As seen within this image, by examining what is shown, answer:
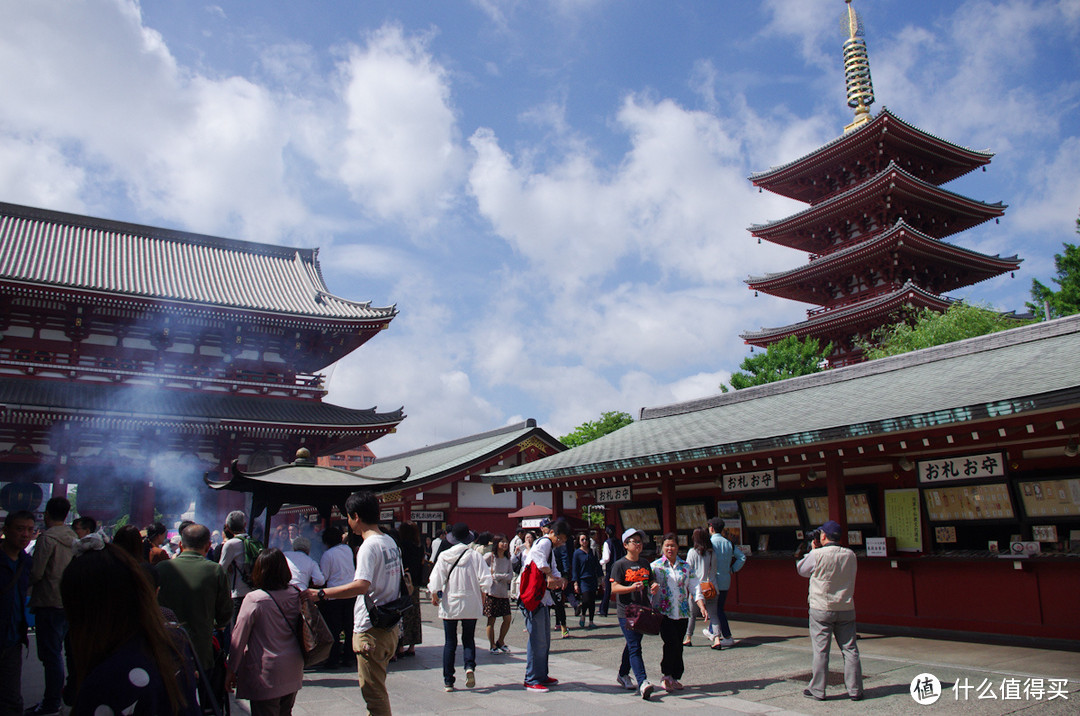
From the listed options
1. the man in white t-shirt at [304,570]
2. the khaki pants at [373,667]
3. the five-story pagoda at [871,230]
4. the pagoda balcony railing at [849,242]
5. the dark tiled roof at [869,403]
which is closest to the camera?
the khaki pants at [373,667]

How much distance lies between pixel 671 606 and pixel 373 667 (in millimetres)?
3170

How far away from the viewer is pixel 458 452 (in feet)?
92.3

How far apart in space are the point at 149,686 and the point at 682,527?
43.2 ft

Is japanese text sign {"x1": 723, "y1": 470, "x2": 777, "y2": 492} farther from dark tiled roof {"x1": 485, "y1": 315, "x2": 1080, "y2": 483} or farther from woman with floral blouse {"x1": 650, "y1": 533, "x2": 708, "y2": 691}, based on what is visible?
woman with floral blouse {"x1": 650, "y1": 533, "x2": 708, "y2": 691}

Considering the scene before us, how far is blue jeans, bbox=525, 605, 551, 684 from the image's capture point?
7340mm

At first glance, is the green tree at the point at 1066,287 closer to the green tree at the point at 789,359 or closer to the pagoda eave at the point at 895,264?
the pagoda eave at the point at 895,264

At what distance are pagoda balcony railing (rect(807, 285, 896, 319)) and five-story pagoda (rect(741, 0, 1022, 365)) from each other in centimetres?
5

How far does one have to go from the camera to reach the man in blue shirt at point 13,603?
5523 millimetres

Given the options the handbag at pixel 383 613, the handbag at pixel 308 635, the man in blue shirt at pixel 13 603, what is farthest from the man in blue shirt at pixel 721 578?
the man in blue shirt at pixel 13 603

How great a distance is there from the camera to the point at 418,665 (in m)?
8.84

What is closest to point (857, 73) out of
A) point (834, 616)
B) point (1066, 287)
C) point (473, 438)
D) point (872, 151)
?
point (872, 151)

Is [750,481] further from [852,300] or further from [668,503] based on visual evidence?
[852,300]

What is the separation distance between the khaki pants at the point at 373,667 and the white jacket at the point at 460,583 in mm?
2202

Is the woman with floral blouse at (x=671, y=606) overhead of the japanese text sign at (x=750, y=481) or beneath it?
beneath
